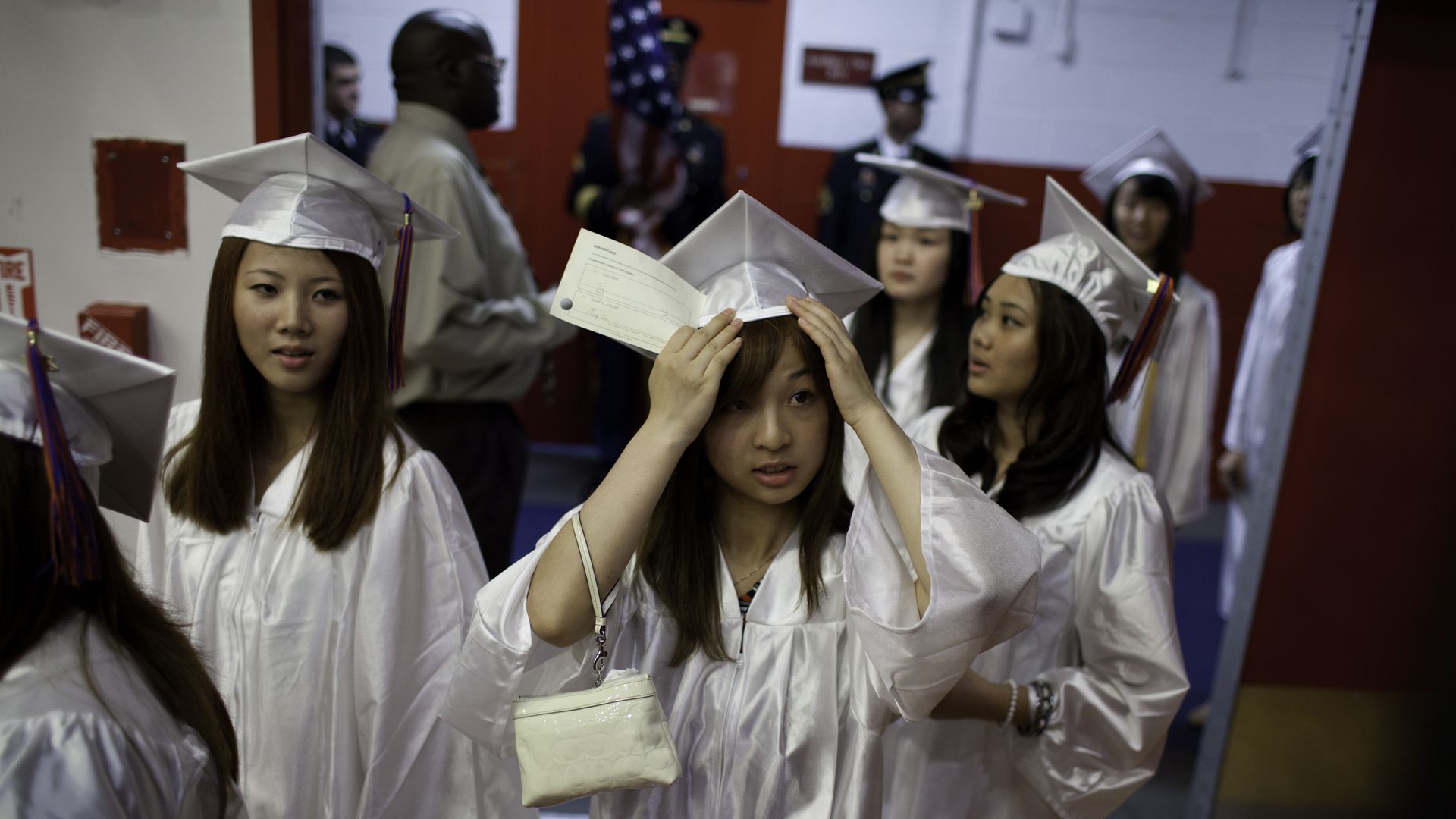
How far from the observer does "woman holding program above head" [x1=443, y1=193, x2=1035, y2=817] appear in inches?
49.5

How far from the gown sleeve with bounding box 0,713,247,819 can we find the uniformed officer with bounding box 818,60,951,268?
12.9 ft

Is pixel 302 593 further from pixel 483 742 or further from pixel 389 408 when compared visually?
pixel 483 742

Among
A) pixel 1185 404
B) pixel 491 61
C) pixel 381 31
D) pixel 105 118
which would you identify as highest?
pixel 381 31

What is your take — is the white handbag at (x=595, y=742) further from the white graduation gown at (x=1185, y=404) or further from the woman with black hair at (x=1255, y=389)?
the woman with black hair at (x=1255, y=389)

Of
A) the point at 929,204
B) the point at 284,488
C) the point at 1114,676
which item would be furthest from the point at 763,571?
the point at 929,204

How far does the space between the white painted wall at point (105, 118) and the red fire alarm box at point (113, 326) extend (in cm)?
5

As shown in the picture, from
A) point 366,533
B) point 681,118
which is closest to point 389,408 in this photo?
point 366,533

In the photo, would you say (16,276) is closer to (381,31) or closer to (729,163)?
(381,31)

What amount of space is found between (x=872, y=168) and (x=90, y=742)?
172 inches

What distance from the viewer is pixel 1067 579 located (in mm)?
1816

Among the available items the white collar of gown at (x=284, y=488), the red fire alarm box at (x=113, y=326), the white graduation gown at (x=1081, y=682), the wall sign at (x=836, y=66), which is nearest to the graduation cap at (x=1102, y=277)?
the white graduation gown at (x=1081, y=682)

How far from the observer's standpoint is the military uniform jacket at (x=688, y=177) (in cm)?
459

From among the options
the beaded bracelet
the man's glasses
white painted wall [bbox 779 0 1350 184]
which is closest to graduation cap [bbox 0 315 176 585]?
the beaded bracelet

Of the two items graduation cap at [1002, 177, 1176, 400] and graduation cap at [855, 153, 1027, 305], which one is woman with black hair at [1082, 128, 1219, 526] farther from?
graduation cap at [1002, 177, 1176, 400]
